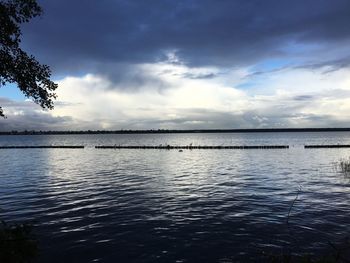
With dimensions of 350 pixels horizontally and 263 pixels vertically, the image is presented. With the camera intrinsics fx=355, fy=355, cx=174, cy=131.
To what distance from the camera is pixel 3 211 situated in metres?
29.8

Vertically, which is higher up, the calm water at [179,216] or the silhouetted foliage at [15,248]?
the silhouetted foliage at [15,248]

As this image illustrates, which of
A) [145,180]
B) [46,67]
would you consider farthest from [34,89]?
[145,180]

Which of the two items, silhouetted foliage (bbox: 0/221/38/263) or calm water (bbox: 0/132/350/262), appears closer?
silhouetted foliage (bbox: 0/221/38/263)

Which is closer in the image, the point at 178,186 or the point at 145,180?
the point at 178,186

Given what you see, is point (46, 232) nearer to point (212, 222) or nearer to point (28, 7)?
point (212, 222)

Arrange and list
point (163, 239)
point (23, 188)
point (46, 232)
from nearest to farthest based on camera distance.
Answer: point (163, 239) → point (46, 232) → point (23, 188)

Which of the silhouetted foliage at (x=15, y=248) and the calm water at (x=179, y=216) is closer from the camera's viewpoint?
the silhouetted foliage at (x=15, y=248)

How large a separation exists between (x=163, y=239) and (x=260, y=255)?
596cm

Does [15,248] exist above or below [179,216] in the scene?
above

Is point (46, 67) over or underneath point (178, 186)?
over

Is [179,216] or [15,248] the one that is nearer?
[15,248]

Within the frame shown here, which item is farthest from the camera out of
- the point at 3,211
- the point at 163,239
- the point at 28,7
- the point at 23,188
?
the point at 23,188

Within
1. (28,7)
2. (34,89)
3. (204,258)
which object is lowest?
(204,258)

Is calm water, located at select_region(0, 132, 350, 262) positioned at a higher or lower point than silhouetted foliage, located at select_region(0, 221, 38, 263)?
lower
